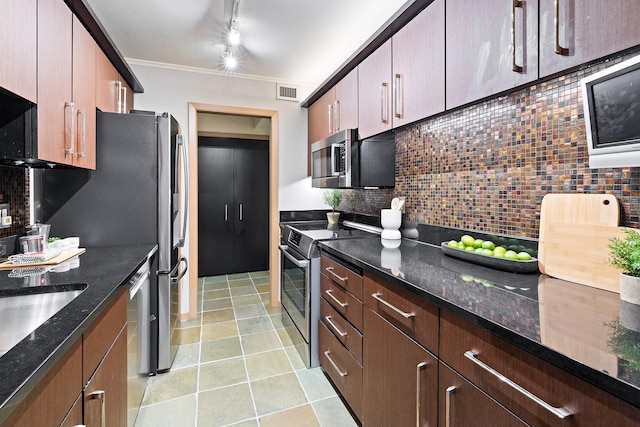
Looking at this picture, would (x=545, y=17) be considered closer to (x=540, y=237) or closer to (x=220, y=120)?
(x=540, y=237)

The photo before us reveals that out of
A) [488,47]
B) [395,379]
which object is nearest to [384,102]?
[488,47]

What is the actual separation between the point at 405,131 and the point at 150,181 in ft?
6.04

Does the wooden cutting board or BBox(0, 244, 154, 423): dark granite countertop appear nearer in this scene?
BBox(0, 244, 154, 423): dark granite countertop

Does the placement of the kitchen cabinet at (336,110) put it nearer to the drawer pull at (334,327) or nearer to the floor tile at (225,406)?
the drawer pull at (334,327)

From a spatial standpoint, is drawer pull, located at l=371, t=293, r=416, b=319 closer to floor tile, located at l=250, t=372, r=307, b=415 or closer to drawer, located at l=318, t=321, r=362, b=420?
Result: drawer, located at l=318, t=321, r=362, b=420

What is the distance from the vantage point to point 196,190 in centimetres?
327

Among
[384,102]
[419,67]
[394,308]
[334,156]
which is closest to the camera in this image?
[394,308]

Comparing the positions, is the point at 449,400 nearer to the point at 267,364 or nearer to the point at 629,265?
the point at 629,265

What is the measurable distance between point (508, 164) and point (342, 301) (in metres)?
1.13

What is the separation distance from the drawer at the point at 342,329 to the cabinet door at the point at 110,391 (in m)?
1.09

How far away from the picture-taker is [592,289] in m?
1.10

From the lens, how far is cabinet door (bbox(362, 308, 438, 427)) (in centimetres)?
110

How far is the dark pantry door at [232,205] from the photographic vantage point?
4.55m

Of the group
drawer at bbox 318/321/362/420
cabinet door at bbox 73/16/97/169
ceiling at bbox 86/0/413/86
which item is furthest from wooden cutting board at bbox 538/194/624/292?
cabinet door at bbox 73/16/97/169
